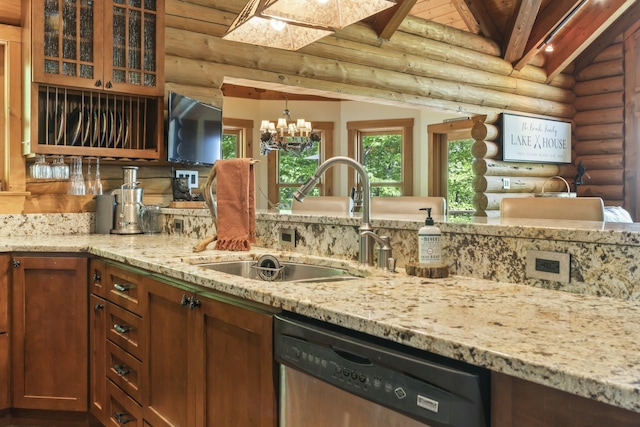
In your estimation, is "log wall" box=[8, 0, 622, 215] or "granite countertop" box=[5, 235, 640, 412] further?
"log wall" box=[8, 0, 622, 215]

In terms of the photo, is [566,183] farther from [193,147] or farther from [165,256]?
[165,256]

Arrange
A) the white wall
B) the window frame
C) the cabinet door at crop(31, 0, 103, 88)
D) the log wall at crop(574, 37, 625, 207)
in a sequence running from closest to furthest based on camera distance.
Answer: the cabinet door at crop(31, 0, 103, 88), the log wall at crop(574, 37, 625, 207), the window frame, the white wall

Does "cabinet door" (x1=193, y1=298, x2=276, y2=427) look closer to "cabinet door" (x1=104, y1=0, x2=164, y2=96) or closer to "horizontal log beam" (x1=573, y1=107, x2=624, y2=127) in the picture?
"cabinet door" (x1=104, y1=0, x2=164, y2=96)

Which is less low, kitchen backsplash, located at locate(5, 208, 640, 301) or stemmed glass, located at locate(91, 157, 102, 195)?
stemmed glass, located at locate(91, 157, 102, 195)

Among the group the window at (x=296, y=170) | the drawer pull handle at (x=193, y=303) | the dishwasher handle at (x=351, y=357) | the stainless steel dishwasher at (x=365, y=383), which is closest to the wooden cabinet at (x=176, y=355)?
the drawer pull handle at (x=193, y=303)

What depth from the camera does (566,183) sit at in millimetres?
6875

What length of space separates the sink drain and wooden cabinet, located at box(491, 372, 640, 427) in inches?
51.3

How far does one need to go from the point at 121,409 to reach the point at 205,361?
0.96m

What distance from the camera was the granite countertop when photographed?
79 centimetres

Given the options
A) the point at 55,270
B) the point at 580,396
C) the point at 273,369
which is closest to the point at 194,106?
the point at 55,270

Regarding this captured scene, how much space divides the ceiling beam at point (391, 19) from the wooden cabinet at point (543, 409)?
178 inches

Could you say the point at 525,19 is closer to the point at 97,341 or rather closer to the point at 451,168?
the point at 451,168

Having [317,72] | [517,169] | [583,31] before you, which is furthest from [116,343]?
[583,31]

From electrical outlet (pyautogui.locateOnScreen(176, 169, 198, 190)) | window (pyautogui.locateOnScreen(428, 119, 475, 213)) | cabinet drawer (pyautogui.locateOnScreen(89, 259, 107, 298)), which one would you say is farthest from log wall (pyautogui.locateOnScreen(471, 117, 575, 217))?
cabinet drawer (pyautogui.locateOnScreen(89, 259, 107, 298))
